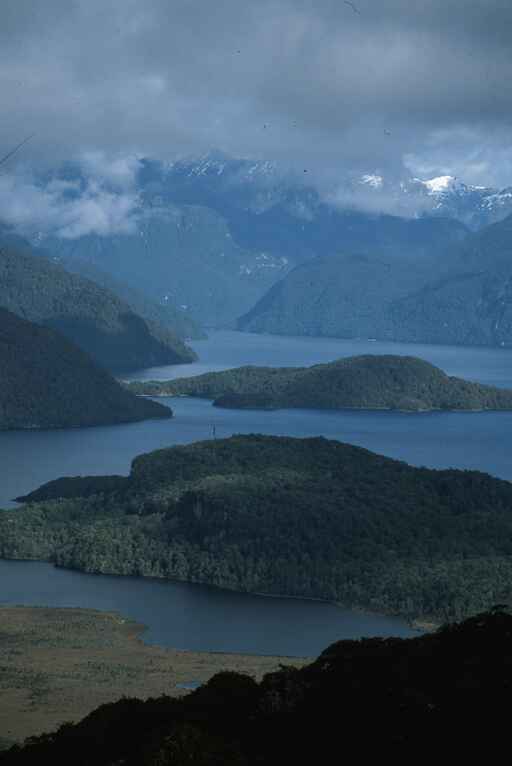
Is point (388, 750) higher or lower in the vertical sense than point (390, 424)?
lower

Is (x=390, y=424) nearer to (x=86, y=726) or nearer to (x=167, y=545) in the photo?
(x=167, y=545)

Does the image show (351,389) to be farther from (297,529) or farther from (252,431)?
(297,529)

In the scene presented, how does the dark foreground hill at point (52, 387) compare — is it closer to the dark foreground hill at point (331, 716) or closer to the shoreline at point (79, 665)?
the shoreline at point (79, 665)

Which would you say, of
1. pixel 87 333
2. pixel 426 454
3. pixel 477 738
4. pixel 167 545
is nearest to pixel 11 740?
pixel 477 738

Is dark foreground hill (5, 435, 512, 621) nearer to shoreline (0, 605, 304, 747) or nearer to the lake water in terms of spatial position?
the lake water

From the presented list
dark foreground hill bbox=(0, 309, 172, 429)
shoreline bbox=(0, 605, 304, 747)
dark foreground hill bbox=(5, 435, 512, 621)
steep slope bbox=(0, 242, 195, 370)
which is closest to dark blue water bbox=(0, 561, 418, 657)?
shoreline bbox=(0, 605, 304, 747)

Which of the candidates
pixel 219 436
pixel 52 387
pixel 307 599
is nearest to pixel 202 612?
pixel 307 599
